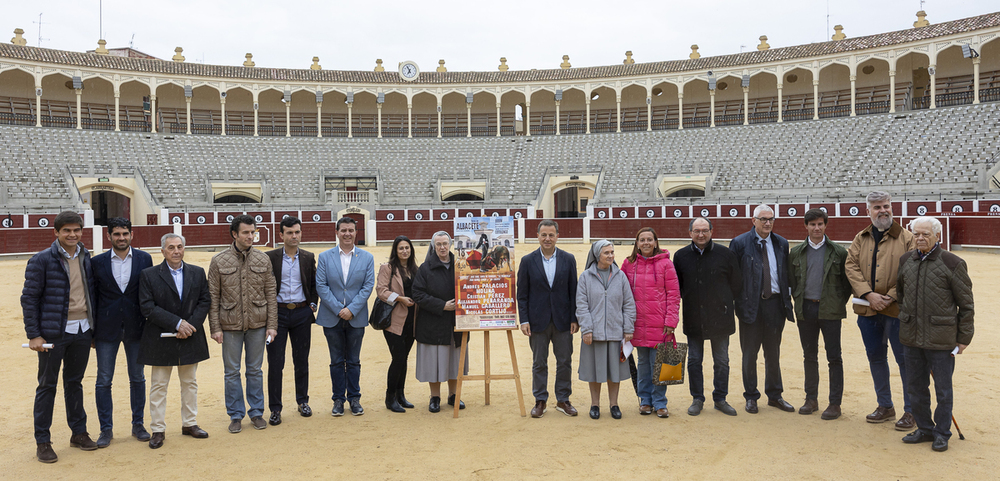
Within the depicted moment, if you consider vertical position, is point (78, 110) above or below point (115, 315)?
above

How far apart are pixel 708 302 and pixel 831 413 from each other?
48.5 inches

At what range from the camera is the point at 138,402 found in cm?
463

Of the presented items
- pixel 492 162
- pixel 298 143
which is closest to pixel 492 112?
pixel 492 162

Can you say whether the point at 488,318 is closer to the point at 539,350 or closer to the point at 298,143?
the point at 539,350

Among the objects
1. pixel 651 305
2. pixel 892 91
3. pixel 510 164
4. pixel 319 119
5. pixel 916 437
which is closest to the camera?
pixel 916 437

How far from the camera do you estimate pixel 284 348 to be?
515 cm

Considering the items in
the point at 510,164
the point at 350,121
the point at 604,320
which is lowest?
the point at 604,320

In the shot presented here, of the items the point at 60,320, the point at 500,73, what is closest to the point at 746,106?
the point at 500,73

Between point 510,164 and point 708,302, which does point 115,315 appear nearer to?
point 708,302

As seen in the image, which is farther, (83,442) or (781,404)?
(781,404)

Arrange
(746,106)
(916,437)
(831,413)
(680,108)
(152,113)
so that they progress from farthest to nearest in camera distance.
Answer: (680,108), (152,113), (746,106), (831,413), (916,437)

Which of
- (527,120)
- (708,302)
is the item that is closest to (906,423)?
(708,302)

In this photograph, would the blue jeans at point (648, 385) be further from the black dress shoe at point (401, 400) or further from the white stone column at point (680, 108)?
the white stone column at point (680, 108)

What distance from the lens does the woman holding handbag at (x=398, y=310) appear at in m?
5.32
